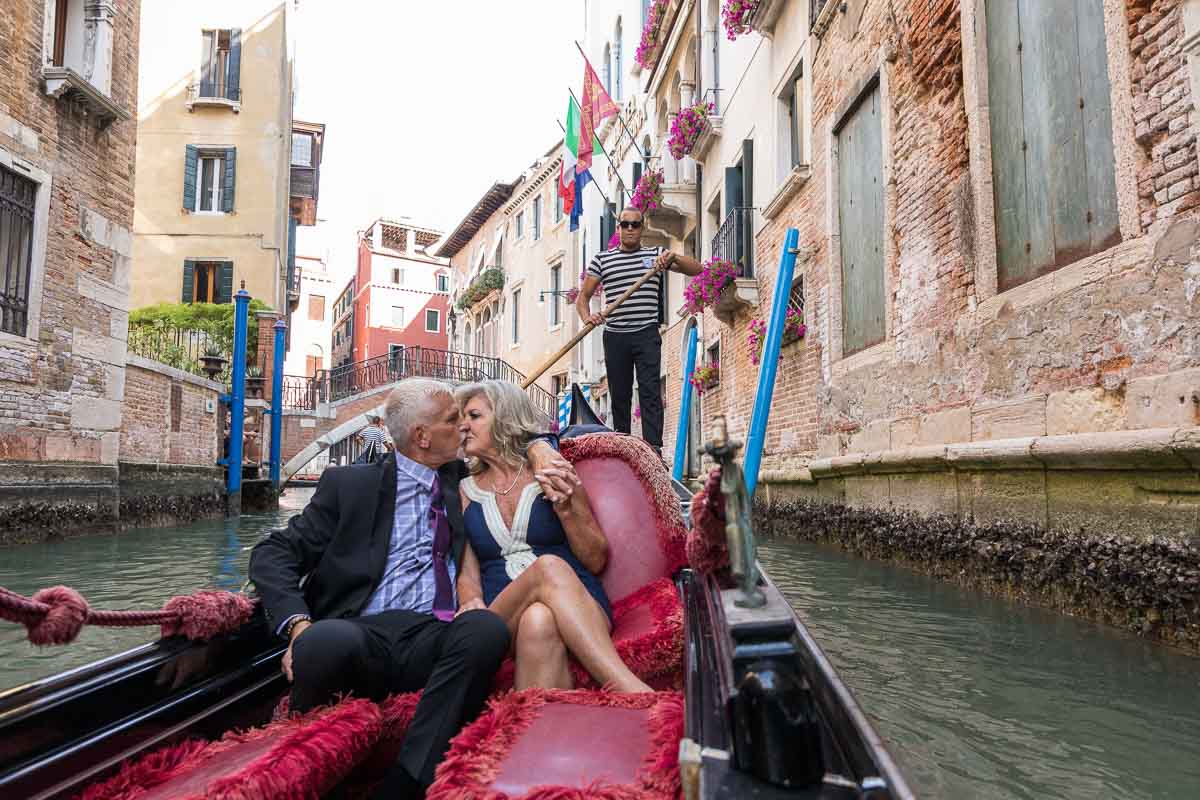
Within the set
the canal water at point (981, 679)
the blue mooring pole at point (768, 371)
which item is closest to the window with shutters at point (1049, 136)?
the blue mooring pole at point (768, 371)

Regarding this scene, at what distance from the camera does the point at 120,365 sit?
7.21 metres

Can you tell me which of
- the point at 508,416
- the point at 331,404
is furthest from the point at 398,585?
the point at 331,404

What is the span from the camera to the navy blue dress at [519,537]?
2018mm

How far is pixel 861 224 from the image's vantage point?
5629 mm

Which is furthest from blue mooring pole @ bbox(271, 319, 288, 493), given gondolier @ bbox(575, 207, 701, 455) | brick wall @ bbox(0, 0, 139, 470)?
gondolier @ bbox(575, 207, 701, 455)

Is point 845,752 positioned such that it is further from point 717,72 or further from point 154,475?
point 717,72

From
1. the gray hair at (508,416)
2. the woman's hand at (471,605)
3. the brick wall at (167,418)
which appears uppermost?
the brick wall at (167,418)

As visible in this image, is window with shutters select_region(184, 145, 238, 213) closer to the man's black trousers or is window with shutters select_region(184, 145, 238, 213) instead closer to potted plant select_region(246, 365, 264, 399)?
potted plant select_region(246, 365, 264, 399)

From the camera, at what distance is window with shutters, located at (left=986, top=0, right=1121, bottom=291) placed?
3.21m

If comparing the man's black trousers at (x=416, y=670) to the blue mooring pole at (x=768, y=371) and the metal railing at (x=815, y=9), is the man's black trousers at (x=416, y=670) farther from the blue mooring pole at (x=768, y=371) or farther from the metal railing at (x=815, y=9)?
the metal railing at (x=815, y=9)

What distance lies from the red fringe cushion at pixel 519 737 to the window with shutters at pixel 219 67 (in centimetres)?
1448

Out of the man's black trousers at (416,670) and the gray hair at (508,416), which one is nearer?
the man's black trousers at (416,670)

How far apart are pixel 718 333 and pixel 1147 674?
7303 millimetres

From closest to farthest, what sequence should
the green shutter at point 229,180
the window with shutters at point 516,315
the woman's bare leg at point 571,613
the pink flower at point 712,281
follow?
1. the woman's bare leg at point 571,613
2. the pink flower at point 712,281
3. the green shutter at point 229,180
4. the window with shutters at point 516,315
